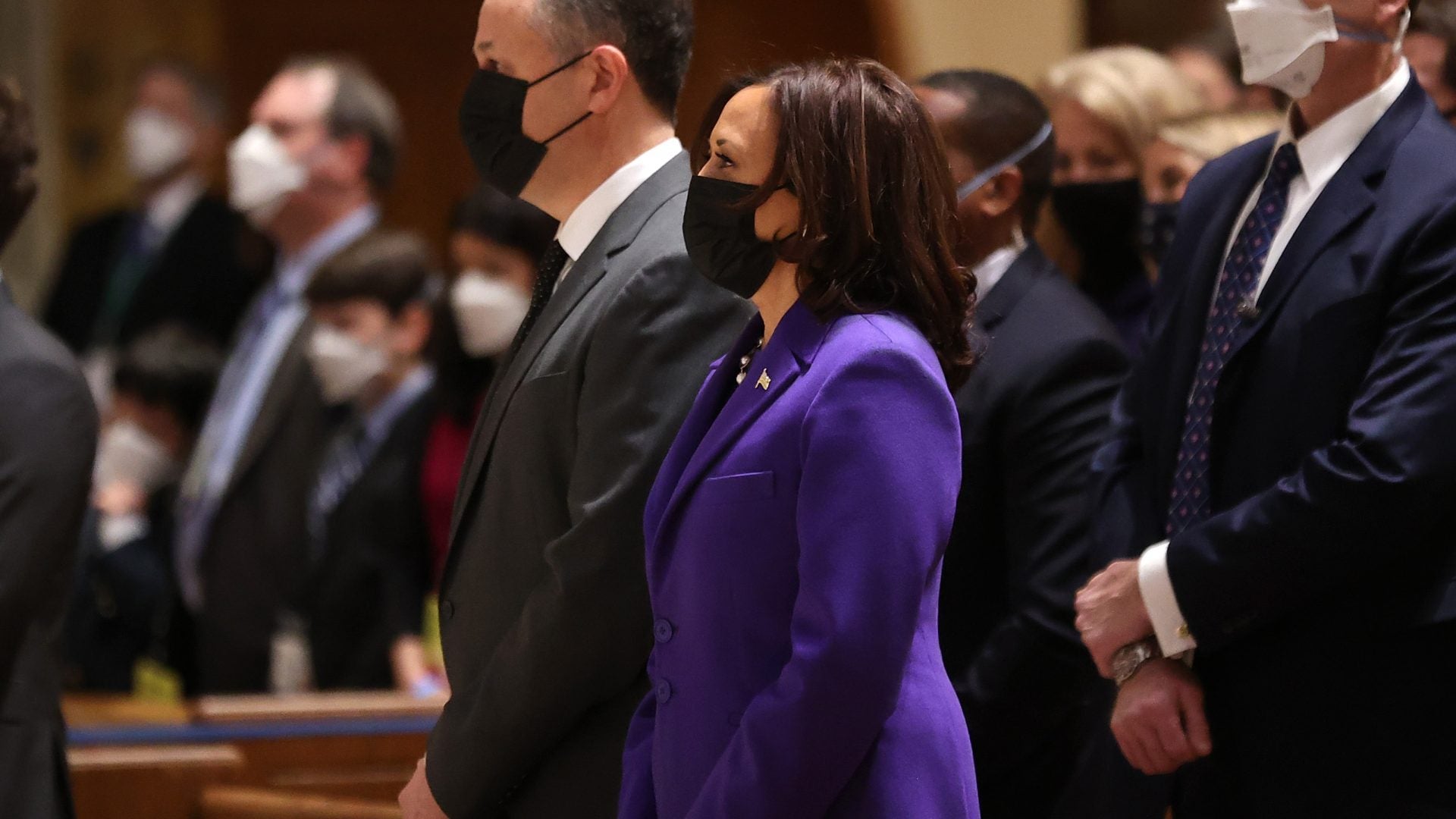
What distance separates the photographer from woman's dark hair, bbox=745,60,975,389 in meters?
2.20

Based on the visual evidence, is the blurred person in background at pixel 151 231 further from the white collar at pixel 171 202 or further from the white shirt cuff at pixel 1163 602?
the white shirt cuff at pixel 1163 602

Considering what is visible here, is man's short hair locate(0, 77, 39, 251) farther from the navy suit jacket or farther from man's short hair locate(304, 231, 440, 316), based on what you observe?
man's short hair locate(304, 231, 440, 316)

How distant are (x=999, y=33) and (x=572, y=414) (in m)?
4.88

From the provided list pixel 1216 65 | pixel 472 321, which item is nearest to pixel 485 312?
pixel 472 321

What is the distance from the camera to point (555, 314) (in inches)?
109

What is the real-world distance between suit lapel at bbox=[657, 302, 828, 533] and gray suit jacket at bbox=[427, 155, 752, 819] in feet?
1.02

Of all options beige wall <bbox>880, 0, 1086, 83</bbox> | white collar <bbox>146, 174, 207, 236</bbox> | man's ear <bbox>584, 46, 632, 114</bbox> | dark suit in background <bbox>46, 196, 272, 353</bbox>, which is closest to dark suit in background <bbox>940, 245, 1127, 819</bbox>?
man's ear <bbox>584, 46, 632, 114</bbox>

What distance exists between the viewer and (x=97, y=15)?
8.77m

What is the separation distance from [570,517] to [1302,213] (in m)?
1.06

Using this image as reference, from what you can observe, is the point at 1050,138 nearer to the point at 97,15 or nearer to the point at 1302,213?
the point at 1302,213

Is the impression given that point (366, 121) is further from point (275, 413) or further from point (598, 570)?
point (598, 570)

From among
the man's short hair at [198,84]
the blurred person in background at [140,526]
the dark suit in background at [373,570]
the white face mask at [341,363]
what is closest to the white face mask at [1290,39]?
the dark suit in background at [373,570]

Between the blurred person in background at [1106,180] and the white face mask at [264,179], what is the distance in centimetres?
274

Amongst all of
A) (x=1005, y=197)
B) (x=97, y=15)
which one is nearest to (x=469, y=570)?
(x=1005, y=197)
